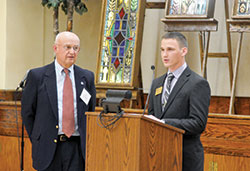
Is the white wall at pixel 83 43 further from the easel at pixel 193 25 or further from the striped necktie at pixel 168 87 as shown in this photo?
the striped necktie at pixel 168 87

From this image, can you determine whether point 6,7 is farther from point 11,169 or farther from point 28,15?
point 11,169

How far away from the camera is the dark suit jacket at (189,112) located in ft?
8.66

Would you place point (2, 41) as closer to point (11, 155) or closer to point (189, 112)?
point (11, 155)

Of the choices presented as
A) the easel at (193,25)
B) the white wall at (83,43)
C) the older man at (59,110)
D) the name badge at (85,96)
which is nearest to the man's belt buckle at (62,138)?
the older man at (59,110)

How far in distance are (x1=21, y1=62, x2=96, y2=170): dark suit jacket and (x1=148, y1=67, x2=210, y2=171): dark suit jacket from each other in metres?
0.73

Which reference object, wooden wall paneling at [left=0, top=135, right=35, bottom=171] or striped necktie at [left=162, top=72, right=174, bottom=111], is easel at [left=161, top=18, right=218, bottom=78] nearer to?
wooden wall paneling at [left=0, top=135, right=35, bottom=171]

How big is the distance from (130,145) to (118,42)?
12.0 feet

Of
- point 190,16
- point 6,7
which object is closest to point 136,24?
point 190,16

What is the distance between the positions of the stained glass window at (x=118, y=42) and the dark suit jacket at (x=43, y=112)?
7.99 ft

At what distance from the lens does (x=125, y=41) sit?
5.78 meters

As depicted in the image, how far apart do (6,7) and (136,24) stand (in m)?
2.01

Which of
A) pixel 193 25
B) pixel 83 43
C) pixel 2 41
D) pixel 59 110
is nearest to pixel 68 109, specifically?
pixel 59 110

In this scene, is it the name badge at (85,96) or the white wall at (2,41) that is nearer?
the name badge at (85,96)

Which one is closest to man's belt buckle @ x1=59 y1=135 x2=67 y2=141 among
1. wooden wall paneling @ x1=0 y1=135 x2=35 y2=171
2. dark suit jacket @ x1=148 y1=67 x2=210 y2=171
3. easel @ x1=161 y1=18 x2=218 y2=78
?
dark suit jacket @ x1=148 y1=67 x2=210 y2=171
